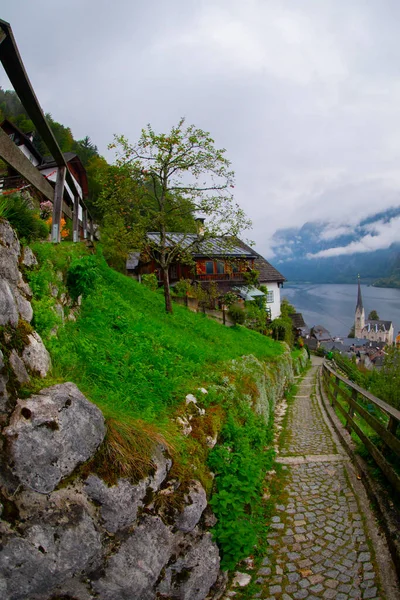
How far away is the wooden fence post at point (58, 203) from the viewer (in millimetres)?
6285

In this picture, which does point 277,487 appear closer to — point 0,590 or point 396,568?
point 396,568

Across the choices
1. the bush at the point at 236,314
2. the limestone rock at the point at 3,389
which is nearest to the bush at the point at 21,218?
the limestone rock at the point at 3,389

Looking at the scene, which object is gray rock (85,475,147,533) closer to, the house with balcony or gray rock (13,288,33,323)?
gray rock (13,288,33,323)

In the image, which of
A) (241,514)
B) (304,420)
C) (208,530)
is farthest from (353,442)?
(208,530)

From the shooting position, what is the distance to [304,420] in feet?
32.6

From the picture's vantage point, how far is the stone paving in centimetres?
347

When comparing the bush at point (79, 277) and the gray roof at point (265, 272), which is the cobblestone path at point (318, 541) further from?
the gray roof at point (265, 272)

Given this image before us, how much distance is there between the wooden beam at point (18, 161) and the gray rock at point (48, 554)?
3779mm

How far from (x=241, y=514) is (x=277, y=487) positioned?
6.31 feet

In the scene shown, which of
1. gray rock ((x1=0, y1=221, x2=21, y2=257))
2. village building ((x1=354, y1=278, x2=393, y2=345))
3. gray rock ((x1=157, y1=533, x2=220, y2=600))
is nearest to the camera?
gray rock ((x1=157, y1=533, x2=220, y2=600))

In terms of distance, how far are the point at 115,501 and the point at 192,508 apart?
921mm

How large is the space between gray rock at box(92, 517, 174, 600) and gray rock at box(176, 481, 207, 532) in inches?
6.9

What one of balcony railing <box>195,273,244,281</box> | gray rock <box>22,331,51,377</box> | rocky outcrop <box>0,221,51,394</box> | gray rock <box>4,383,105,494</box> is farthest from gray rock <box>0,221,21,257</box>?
balcony railing <box>195,273,244,281</box>

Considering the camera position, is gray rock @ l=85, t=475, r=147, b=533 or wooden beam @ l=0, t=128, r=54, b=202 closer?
gray rock @ l=85, t=475, r=147, b=533
